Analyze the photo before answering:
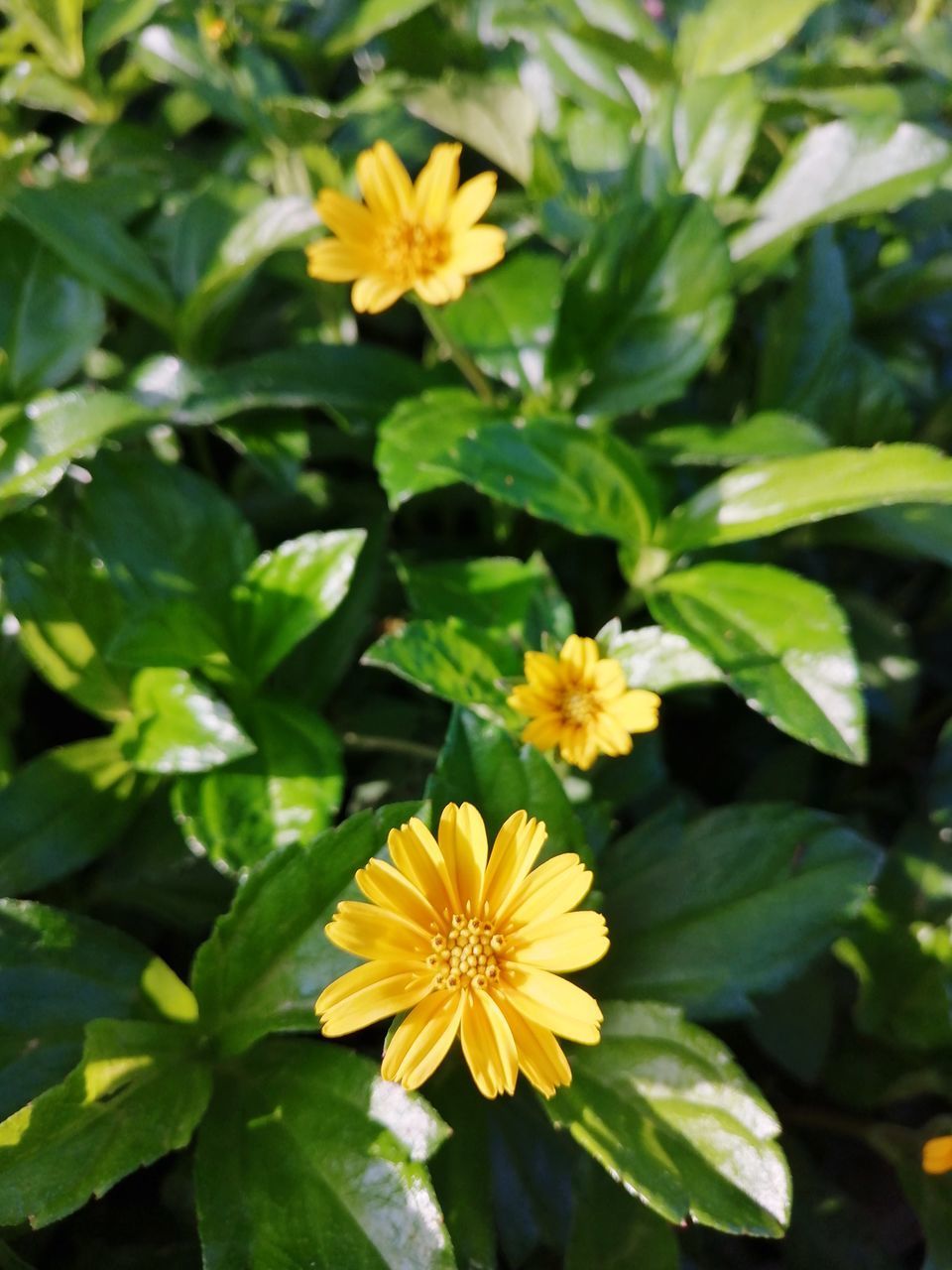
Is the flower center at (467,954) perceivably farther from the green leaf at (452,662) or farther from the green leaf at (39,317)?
the green leaf at (39,317)

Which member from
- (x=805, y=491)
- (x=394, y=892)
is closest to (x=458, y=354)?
(x=805, y=491)

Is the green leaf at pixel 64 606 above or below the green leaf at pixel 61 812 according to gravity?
above

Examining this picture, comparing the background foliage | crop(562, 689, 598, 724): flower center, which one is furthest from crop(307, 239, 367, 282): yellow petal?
crop(562, 689, 598, 724): flower center

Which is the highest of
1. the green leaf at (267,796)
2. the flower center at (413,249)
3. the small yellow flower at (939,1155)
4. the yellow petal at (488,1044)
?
the flower center at (413,249)

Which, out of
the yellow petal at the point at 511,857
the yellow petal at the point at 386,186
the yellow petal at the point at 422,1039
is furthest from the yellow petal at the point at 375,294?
the yellow petal at the point at 422,1039

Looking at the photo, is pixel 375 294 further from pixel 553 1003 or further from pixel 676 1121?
pixel 676 1121

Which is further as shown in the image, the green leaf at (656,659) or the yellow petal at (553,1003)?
the green leaf at (656,659)
